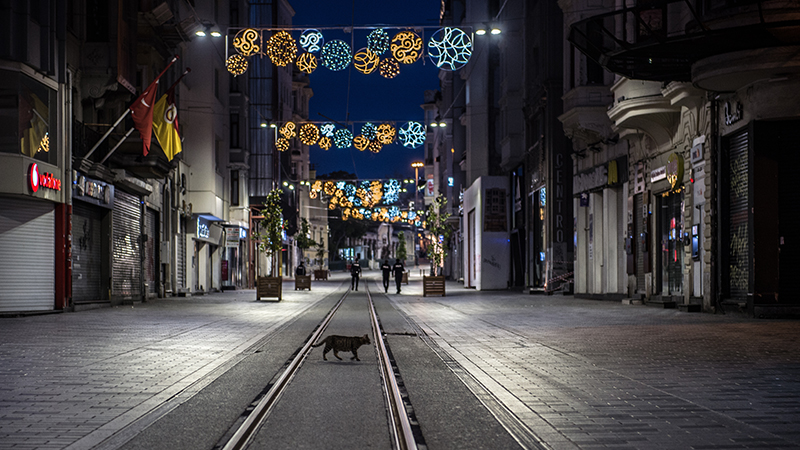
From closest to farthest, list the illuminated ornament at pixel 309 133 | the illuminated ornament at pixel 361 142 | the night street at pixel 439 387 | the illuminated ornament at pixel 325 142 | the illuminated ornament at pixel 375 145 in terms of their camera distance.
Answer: the night street at pixel 439 387, the illuminated ornament at pixel 309 133, the illuminated ornament at pixel 361 142, the illuminated ornament at pixel 325 142, the illuminated ornament at pixel 375 145

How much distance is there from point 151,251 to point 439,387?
28100mm

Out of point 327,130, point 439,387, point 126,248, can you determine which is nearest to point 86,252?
point 126,248

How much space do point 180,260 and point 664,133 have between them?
80.0 ft

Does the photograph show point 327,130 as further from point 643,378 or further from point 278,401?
point 278,401

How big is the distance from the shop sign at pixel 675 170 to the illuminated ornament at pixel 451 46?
638 cm

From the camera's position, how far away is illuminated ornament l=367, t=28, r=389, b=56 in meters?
21.7

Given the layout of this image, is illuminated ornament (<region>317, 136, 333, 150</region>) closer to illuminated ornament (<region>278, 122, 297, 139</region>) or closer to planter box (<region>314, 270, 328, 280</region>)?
illuminated ornament (<region>278, 122, 297, 139</region>)

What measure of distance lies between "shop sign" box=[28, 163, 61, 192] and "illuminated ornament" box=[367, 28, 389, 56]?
925 centimetres

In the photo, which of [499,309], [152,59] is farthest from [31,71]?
[499,309]


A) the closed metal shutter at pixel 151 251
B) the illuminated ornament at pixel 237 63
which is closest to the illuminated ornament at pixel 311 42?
the illuminated ornament at pixel 237 63

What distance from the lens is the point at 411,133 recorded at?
31.8 m

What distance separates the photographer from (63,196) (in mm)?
23375

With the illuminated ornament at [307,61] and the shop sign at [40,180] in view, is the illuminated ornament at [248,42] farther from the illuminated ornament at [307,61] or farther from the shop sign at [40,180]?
the shop sign at [40,180]

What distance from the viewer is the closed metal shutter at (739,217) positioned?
1919 centimetres
